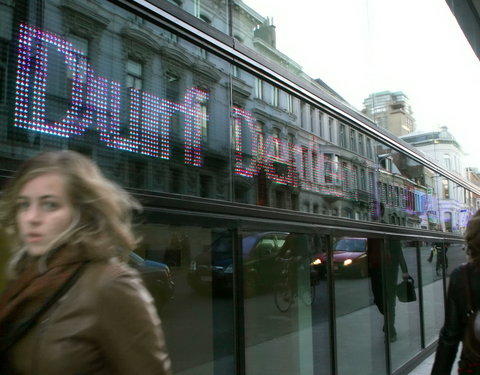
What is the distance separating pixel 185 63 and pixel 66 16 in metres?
0.79

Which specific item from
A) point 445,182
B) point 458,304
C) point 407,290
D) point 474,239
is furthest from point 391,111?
point 458,304

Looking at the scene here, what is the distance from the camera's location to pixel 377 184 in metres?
5.52

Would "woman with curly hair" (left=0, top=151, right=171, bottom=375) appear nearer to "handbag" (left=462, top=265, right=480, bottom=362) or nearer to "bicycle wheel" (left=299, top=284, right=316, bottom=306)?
"handbag" (left=462, top=265, right=480, bottom=362)

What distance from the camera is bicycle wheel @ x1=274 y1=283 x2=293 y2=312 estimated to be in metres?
3.68

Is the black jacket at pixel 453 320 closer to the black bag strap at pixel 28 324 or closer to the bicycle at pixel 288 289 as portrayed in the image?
the bicycle at pixel 288 289

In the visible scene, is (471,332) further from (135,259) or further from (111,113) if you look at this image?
(111,113)

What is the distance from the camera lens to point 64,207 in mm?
1346

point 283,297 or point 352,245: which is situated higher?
point 352,245

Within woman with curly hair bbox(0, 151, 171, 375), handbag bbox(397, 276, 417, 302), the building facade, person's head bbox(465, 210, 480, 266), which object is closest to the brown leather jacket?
woman with curly hair bbox(0, 151, 171, 375)

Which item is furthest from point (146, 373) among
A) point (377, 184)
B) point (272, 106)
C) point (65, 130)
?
point (377, 184)

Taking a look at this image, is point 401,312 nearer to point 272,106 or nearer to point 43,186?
point 272,106

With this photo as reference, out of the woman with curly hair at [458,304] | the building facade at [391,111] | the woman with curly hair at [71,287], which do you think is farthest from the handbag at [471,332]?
the building facade at [391,111]

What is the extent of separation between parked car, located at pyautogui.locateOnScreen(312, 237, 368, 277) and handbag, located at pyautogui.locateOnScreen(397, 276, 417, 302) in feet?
4.25

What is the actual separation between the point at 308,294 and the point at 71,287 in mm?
3177
